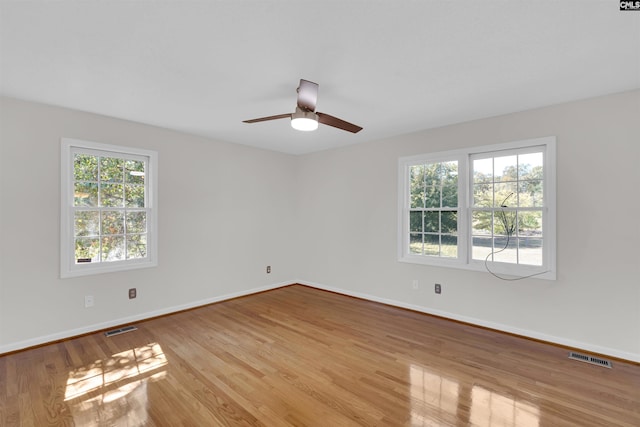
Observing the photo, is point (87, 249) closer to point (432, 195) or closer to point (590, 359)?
point (432, 195)

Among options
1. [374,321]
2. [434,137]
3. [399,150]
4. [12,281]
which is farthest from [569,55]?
[12,281]

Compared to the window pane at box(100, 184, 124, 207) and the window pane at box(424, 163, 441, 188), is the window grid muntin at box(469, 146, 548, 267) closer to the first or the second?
the window pane at box(424, 163, 441, 188)

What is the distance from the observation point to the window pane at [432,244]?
4180 millimetres

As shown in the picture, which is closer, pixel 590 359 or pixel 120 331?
pixel 590 359

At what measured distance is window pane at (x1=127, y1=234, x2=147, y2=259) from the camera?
391cm

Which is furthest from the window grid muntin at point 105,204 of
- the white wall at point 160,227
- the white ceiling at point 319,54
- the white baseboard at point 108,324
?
the white baseboard at point 108,324

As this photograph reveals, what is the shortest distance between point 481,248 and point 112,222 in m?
4.60

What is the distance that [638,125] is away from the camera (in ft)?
9.29

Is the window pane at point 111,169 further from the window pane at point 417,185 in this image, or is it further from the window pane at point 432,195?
the window pane at point 432,195

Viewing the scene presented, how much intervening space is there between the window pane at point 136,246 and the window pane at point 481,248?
14.1ft

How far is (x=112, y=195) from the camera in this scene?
→ 374cm

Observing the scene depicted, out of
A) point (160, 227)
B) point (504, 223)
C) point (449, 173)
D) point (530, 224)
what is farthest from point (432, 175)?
point (160, 227)

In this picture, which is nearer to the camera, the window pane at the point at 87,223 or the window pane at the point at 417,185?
the window pane at the point at 87,223

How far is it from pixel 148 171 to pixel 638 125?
213 inches
